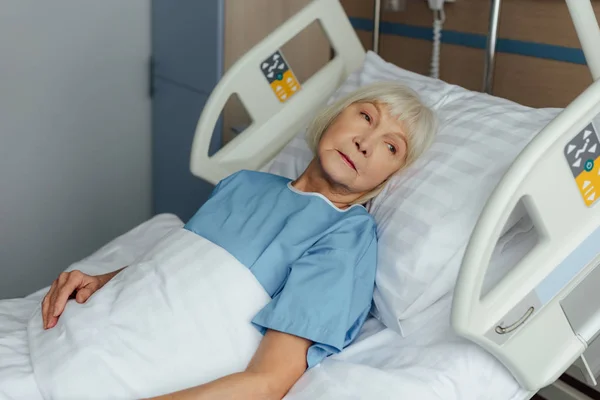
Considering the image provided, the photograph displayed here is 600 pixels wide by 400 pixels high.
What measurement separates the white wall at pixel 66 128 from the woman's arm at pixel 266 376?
168 cm

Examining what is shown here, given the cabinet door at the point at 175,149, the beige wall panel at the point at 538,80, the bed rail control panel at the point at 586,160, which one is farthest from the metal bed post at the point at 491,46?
the cabinet door at the point at 175,149

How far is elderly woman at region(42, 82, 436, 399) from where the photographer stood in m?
1.26

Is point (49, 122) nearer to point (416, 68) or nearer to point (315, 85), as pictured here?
point (315, 85)

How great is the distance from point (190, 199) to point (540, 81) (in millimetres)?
1448

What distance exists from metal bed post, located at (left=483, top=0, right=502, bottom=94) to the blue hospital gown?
720mm

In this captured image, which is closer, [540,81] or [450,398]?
[450,398]

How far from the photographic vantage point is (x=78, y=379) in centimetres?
121

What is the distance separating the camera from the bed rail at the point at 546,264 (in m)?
1.07

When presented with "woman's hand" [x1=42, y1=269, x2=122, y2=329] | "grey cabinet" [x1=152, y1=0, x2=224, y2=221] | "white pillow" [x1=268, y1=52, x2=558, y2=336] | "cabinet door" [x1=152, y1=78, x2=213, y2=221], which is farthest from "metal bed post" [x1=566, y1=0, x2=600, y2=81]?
"cabinet door" [x1=152, y1=78, x2=213, y2=221]

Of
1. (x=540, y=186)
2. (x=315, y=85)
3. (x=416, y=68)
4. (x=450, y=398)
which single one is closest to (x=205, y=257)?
(x=450, y=398)

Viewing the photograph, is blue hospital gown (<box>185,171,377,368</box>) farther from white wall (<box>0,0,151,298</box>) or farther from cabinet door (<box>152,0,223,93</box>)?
white wall (<box>0,0,151,298</box>)

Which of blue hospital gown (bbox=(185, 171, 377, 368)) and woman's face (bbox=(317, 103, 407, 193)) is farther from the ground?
woman's face (bbox=(317, 103, 407, 193))

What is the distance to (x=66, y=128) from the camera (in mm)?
2668

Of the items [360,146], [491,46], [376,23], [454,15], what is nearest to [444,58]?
[454,15]
